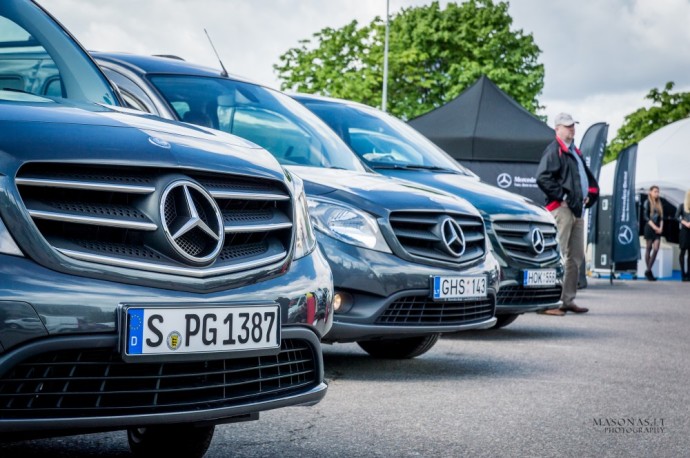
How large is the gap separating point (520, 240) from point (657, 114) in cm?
6311

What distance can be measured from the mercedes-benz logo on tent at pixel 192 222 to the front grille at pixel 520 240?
5457 millimetres

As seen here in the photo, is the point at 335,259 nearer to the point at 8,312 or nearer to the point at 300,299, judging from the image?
the point at 300,299

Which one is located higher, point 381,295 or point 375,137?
point 375,137

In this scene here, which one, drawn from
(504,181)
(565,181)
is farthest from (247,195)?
(504,181)

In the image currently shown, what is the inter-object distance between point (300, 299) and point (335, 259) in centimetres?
242

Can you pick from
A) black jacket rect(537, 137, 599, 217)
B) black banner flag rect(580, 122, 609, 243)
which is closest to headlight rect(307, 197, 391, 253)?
black jacket rect(537, 137, 599, 217)

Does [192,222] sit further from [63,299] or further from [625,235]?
[625,235]

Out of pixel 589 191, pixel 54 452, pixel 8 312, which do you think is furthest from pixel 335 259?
pixel 589 191

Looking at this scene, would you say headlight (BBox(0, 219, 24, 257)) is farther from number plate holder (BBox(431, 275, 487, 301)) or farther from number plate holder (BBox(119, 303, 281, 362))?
number plate holder (BBox(431, 275, 487, 301))

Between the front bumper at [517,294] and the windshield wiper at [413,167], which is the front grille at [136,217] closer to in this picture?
the windshield wiper at [413,167]

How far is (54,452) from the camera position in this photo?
448 centimetres

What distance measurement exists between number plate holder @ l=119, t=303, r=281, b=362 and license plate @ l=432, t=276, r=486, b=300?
2.96 m

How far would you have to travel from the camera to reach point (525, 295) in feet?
29.4

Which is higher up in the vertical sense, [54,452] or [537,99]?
[537,99]
